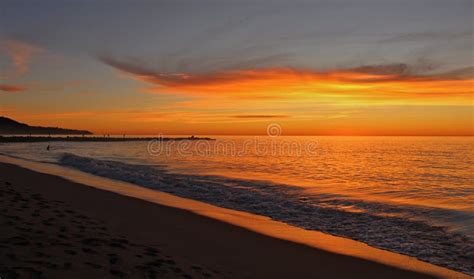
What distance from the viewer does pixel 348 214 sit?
45.3 feet

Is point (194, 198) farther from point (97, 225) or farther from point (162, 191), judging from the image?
point (97, 225)

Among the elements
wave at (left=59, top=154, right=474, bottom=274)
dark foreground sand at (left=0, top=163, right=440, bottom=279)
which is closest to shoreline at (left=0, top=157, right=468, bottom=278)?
dark foreground sand at (left=0, top=163, right=440, bottom=279)

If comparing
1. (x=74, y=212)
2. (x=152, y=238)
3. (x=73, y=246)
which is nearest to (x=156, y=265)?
(x=73, y=246)

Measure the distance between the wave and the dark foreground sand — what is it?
2.19 meters

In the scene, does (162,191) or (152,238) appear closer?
(152,238)

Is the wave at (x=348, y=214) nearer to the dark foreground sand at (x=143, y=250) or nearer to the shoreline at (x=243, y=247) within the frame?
the shoreline at (x=243, y=247)

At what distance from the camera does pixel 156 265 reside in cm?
641

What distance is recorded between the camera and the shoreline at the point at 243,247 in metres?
7.32

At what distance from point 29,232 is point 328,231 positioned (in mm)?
7721

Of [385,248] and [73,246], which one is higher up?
[73,246]

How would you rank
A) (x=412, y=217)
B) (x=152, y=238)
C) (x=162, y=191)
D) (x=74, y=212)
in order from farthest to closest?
(x=162, y=191) → (x=412, y=217) → (x=74, y=212) → (x=152, y=238)

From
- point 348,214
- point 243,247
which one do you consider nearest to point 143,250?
point 243,247

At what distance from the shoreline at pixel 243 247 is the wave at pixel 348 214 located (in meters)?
0.88

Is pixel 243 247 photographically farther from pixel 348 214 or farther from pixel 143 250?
pixel 348 214
